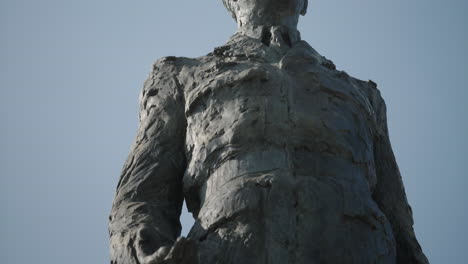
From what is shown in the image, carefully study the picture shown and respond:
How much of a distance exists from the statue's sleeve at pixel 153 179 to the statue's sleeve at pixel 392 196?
1662 millimetres

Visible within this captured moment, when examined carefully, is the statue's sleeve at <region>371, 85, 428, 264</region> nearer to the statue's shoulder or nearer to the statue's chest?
the statue's chest

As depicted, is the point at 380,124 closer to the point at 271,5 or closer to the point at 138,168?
the point at 271,5

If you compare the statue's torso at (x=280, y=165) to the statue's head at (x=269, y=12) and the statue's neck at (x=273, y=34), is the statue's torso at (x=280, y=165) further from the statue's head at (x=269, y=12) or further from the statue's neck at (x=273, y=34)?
the statue's head at (x=269, y=12)

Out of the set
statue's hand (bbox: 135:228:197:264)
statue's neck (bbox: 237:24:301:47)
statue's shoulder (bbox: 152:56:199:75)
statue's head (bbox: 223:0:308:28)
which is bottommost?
statue's hand (bbox: 135:228:197:264)

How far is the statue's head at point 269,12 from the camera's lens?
9.11 metres

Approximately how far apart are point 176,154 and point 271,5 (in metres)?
1.71

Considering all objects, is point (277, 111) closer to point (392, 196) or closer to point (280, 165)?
point (280, 165)

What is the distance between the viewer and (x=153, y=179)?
8.08 m

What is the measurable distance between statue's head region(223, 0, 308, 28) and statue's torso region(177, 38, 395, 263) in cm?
51

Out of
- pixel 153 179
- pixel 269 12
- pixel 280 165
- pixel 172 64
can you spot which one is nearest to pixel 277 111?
pixel 280 165

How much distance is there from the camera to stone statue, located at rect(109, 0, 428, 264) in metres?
7.45

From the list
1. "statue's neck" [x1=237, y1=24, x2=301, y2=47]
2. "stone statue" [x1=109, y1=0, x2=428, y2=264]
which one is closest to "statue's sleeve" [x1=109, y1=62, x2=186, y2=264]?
"stone statue" [x1=109, y1=0, x2=428, y2=264]

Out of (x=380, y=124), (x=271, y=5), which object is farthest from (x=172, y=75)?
(x=380, y=124)

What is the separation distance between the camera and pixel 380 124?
9.02 metres
